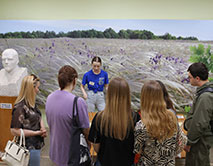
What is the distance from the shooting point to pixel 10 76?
262 cm

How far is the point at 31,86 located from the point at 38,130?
1.31ft

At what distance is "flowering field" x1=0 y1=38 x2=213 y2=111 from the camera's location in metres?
3.42

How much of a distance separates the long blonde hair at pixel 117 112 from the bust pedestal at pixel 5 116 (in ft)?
6.26

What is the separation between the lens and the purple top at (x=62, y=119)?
4.21 feet

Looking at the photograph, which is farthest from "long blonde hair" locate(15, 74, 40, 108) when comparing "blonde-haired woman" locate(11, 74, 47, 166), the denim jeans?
the denim jeans

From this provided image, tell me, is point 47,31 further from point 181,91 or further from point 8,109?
point 181,91

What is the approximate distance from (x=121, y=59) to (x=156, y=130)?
2.45 m

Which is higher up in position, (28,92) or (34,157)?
(28,92)

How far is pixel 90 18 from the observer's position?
347cm

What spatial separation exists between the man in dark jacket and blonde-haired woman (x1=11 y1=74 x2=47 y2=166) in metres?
1.37

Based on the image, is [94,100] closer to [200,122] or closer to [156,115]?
[200,122]

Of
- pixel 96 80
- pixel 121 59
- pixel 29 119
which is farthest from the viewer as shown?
pixel 121 59

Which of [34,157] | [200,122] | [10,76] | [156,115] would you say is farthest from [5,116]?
[200,122]

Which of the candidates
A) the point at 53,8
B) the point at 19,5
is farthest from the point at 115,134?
the point at 19,5
